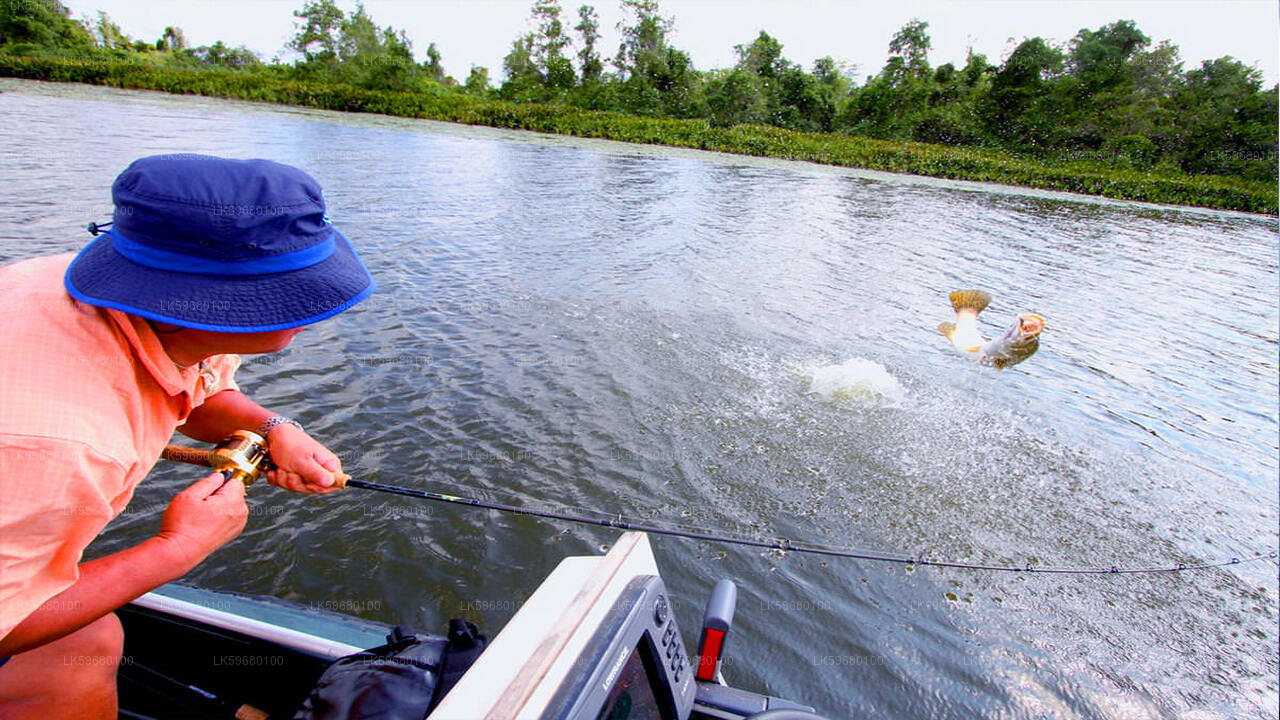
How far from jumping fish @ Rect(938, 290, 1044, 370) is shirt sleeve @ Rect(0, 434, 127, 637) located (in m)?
6.56

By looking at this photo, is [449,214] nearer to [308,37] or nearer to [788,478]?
[788,478]

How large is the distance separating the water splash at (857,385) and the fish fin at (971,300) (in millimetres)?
1192

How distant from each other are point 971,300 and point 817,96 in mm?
52228

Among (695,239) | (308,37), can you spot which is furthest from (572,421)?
(308,37)

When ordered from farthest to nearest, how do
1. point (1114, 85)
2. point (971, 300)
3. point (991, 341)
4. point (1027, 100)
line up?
point (1027, 100) → point (1114, 85) → point (971, 300) → point (991, 341)

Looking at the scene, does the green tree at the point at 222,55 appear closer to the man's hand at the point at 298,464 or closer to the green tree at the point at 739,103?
the green tree at the point at 739,103

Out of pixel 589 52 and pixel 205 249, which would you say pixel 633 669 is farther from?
pixel 589 52

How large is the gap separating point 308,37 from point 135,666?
73034mm

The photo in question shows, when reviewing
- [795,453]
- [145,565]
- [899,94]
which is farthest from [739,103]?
[145,565]

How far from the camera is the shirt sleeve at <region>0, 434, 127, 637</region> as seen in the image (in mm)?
1034

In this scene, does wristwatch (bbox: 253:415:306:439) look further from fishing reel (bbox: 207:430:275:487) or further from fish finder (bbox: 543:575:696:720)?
fish finder (bbox: 543:575:696:720)

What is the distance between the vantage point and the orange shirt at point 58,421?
105cm

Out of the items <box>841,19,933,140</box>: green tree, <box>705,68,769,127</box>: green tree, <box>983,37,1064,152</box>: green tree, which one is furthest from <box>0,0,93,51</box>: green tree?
<box>983,37,1064,152</box>: green tree

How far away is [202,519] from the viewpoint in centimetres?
154
